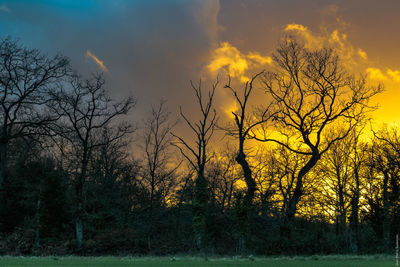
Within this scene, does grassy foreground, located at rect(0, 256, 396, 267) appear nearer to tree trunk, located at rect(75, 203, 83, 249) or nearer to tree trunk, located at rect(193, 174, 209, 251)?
tree trunk, located at rect(193, 174, 209, 251)

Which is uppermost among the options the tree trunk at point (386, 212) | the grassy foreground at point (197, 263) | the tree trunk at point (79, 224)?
the tree trunk at point (386, 212)

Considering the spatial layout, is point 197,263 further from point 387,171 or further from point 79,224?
point 387,171

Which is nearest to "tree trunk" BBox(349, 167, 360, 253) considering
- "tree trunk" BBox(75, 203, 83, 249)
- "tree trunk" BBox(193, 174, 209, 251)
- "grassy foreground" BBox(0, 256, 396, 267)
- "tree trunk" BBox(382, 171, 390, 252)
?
"tree trunk" BBox(382, 171, 390, 252)

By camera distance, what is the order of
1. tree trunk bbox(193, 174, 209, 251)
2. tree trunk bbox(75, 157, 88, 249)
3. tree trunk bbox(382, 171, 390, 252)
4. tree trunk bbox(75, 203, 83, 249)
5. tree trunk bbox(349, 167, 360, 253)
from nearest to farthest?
1. tree trunk bbox(193, 174, 209, 251)
2. tree trunk bbox(75, 203, 83, 249)
3. tree trunk bbox(75, 157, 88, 249)
4. tree trunk bbox(382, 171, 390, 252)
5. tree trunk bbox(349, 167, 360, 253)

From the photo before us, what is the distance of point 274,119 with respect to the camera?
32.0 meters

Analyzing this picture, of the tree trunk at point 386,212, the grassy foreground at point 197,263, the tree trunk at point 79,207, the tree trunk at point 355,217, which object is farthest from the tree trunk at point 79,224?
the tree trunk at point 386,212

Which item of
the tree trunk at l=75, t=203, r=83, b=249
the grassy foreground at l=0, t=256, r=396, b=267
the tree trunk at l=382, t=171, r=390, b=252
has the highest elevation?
the tree trunk at l=382, t=171, r=390, b=252

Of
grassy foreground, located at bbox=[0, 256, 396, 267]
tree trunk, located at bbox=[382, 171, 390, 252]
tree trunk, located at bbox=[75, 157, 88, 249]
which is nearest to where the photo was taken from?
grassy foreground, located at bbox=[0, 256, 396, 267]

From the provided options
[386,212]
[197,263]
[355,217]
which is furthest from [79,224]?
[386,212]

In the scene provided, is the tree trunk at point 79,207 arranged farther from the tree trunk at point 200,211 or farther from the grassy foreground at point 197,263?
the grassy foreground at point 197,263

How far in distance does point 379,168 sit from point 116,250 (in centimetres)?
2417

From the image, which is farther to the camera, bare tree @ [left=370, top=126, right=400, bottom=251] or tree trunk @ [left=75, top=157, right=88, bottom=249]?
bare tree @ [left=370, top=126, right=400, bottom=251]

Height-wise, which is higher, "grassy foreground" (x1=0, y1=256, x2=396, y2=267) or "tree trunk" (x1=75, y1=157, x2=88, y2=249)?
"tree trunk" (x1=75, y1=157, x2=88, y2=249)

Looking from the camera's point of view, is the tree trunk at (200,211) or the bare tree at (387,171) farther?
the bare tree at (387,171)
